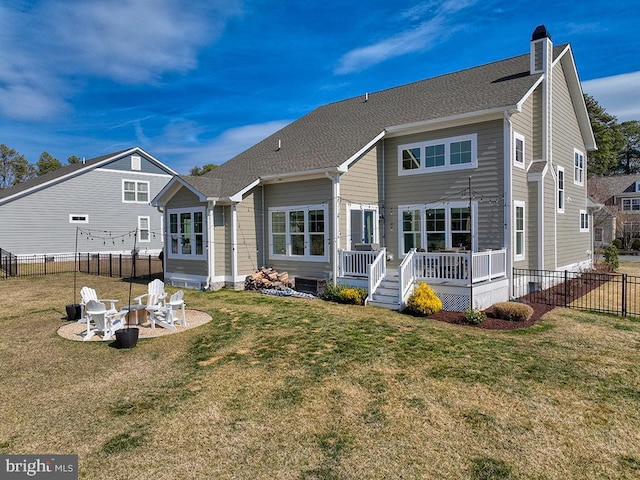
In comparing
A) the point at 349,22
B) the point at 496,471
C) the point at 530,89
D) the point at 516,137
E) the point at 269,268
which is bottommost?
the point at 496,471

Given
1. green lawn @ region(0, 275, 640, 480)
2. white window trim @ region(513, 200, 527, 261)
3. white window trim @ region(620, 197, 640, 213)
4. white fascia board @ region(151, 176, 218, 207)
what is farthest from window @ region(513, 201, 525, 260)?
white window trim @ region(620, 197, 640, 213)

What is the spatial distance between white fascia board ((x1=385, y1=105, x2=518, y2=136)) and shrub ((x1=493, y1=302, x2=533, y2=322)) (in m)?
5.51

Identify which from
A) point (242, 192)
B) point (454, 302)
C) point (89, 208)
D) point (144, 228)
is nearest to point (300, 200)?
point (242, 192)

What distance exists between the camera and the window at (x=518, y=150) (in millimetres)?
12367

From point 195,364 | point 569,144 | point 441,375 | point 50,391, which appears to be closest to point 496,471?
point 441,375

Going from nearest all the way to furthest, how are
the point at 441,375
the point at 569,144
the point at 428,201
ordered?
1. the point at 441,375
2. the point at 428,201
3. the point at 569,144

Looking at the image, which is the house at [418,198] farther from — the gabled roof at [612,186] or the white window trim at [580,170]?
the gabled roof at [612,186]

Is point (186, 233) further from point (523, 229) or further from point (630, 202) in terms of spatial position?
point (630, 202)

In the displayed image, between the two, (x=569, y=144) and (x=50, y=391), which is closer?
(x=50, y=391)

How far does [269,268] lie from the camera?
15031mm

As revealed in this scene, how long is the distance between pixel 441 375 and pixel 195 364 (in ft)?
13.4

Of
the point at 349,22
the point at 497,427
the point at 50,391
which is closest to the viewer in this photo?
the point at 497,427

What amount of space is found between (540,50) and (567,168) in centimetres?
522

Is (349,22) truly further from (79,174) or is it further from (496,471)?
(79,174)
